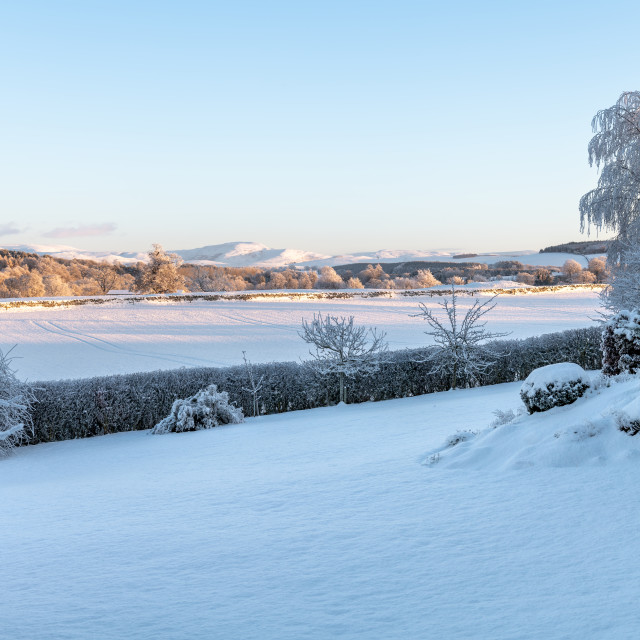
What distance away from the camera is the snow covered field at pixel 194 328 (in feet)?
62.9

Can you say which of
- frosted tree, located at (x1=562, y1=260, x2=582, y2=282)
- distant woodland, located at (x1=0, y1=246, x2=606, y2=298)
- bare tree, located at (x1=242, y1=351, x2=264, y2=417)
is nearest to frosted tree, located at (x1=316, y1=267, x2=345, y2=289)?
distant woodland, located at (x1=0, y1=246, x2=606, y2=298)

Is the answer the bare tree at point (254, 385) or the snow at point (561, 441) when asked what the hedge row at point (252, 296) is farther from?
the snow at point (561, 441)

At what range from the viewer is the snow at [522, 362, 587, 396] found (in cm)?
711

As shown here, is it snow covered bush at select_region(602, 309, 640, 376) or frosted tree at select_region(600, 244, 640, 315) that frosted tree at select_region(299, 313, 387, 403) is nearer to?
snow covered bush at select_region(602, 309, 640, 376)

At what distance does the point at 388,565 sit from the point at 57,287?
48707 mm

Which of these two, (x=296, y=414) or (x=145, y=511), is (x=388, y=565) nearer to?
(x=145, y=511)

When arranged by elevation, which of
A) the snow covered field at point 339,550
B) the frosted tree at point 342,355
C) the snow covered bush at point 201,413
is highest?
the frosted tree at point 342,355

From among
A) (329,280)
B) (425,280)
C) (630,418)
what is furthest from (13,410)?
(329,280)

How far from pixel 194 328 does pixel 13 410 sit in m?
14.7

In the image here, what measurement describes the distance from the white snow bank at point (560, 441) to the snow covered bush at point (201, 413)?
5913 mm

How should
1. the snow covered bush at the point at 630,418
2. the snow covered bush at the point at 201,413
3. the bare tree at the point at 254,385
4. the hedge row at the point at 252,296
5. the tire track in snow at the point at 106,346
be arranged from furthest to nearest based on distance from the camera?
the hedge row at the point at 252,296, the tire track in snow at the point at 106,346, the bare tree at the point at 254,385, the snow covered bush at the point at 201,413, the snow covered bush at the point at 630,418

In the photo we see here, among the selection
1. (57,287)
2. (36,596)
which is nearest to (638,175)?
(36,596)

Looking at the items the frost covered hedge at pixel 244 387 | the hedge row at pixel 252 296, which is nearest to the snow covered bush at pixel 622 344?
the frost covered hedge at pixel 244 387

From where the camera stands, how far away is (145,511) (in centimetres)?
552
